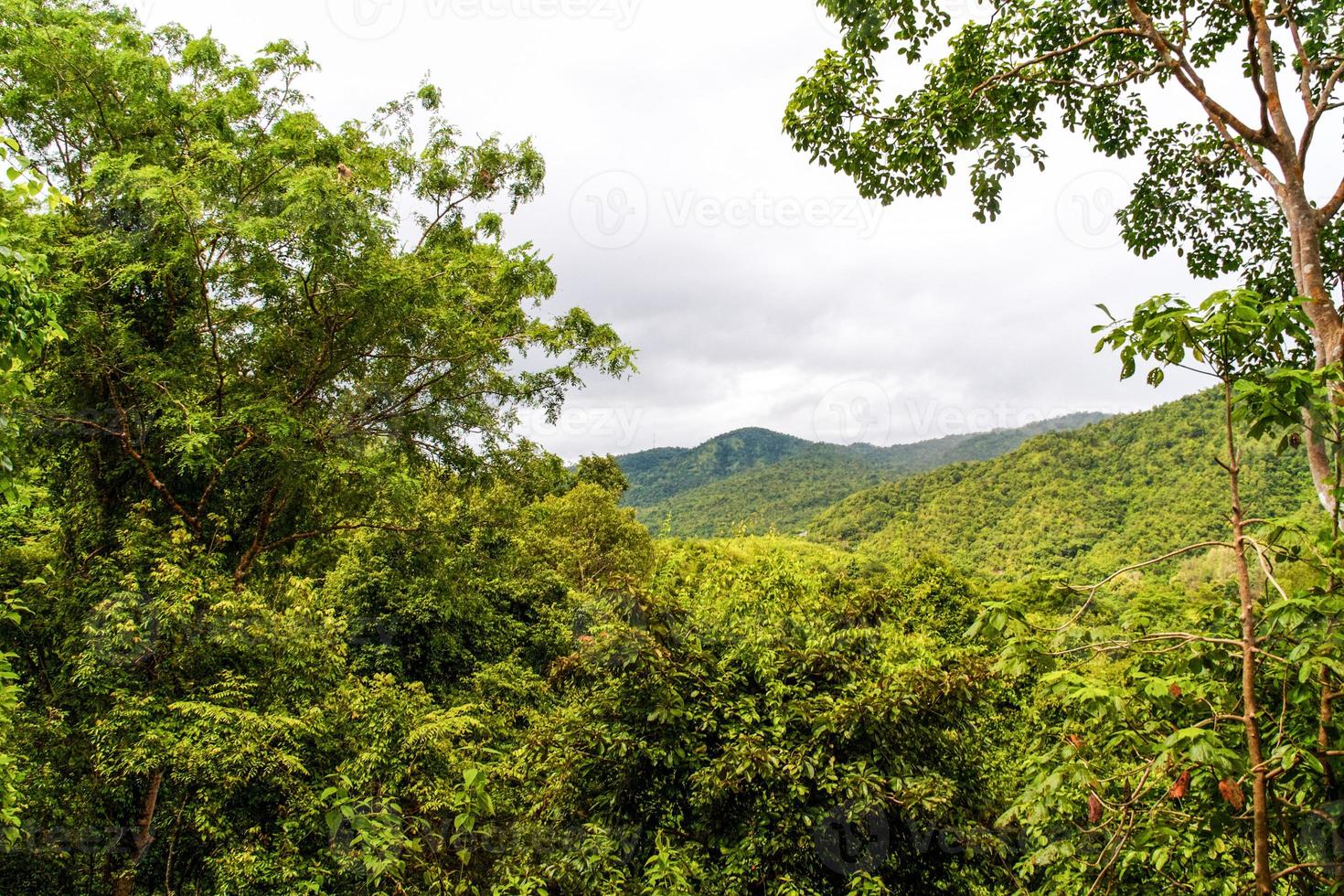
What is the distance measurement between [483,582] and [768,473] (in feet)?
359

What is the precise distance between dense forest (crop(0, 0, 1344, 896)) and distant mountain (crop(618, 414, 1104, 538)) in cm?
6015

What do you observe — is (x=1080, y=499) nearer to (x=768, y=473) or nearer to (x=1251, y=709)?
(x=768, y=473)

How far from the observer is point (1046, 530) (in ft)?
186

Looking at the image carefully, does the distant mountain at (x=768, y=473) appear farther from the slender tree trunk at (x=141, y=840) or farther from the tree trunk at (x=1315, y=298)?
the tree trunk at (x=1315, y=298)

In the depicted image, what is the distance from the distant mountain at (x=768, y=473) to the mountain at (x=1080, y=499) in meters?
12.7

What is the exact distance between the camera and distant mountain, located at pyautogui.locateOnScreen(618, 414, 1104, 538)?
306ft

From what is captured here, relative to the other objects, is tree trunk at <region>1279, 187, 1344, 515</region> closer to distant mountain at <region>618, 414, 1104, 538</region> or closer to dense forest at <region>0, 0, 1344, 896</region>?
dense forest at <region>0, 0, 1344, 896</region>

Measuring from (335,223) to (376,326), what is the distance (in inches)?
63.1

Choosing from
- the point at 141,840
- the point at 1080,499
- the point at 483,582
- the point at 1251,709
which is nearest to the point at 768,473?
the point at 1080,499

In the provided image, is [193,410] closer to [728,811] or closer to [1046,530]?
→ [728,811]

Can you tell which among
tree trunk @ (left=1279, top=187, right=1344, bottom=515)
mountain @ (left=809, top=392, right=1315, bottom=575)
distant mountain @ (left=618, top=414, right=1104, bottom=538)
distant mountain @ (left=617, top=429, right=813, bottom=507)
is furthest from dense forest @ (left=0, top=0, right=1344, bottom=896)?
distant mountain @ (left=617, top=429, right=813, bottom=507)

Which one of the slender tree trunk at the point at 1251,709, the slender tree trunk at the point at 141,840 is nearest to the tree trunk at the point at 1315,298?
the slender tree trunk at the point at 1251,709

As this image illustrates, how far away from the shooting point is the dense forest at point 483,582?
257cm

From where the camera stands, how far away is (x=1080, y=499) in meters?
59.6
